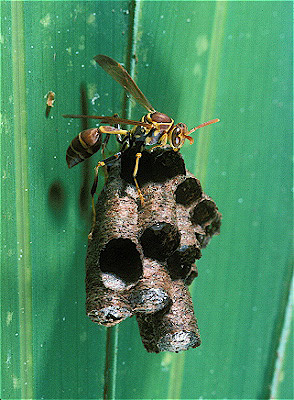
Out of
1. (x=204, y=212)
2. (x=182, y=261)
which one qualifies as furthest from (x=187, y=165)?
(x=182, y=261)

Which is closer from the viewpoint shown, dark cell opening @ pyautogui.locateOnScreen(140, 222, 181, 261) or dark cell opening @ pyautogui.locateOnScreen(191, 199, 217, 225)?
dark cell opening @ pyautogui.locateOnScreen(140, 222, 181, 261)

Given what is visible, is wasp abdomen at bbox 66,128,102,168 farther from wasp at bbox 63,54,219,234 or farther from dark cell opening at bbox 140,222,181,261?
dark cell opening at bbox 140,222,181,261

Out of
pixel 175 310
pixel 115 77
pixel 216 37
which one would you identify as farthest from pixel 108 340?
pixel 216 37

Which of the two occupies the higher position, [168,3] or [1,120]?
[168,3]

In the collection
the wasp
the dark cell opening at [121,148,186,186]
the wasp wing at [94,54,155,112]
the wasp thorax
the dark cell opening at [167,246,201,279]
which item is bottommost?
the dark cell opening at [167,246,201,279]

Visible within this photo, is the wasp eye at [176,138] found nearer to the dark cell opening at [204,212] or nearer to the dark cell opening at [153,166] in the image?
the dark cell opening at [153,166]

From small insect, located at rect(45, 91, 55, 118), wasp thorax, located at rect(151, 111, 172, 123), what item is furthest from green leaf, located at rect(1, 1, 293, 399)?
wasp thorax, located at rect(151, 111, 172, 123)

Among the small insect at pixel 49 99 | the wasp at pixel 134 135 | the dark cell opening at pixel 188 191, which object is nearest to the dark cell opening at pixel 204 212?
the dark cell opening at pixel 188 191

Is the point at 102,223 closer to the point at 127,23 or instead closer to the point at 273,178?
the point at 127,23
